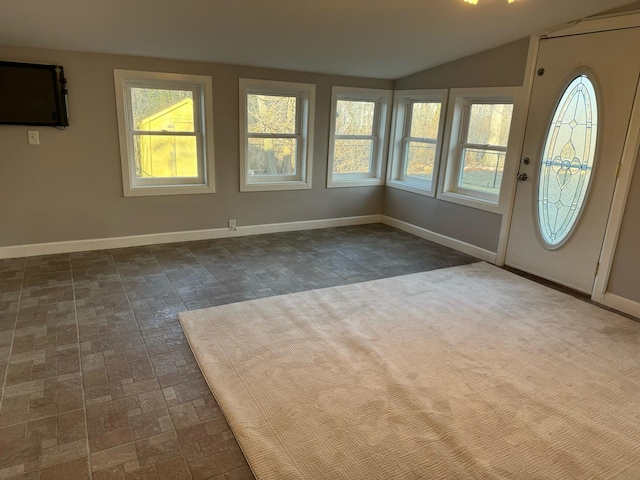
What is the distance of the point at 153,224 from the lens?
468 centimetres

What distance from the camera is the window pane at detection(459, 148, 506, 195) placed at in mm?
4566

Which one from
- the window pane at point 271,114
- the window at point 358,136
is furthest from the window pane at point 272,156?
the window at point 358,136

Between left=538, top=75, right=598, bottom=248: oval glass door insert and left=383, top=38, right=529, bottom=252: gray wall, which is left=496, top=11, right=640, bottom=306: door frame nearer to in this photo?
left=383, top=38, right=529, bottom=252: gray wall

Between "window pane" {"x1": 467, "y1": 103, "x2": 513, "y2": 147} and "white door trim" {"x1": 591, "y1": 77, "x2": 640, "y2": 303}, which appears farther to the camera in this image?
"window pane" {"x1": 467, "y1": 103, "x2": 513, "y2": 147}

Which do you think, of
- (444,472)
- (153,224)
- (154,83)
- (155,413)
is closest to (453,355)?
(444,472)

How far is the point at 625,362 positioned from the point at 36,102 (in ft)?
16.6

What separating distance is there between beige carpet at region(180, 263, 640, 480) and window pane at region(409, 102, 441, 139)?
2.44m

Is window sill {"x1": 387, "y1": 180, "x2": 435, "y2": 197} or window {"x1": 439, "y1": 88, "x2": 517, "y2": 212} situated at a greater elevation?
window {"x1": 439, "y1": 88, "x2": 517, "y2": 212}

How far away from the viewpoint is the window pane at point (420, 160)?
5.35 metres

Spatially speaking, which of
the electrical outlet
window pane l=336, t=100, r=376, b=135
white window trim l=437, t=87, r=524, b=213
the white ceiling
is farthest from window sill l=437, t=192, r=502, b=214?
the electrical outlet

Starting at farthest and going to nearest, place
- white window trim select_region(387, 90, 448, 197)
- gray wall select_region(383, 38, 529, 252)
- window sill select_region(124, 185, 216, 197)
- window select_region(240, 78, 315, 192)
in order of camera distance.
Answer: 1. white window trim select_region(387, 90, 448, 197)
2. window select_region(240, 78, 315, 192)
3. window sill select_region(124, 185, 216, 197)
4. gray wall select_region(383, 38, 529, 252)

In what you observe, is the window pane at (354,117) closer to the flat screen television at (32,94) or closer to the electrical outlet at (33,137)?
the flat screen television at (32,94)

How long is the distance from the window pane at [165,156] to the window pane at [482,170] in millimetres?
Result: 3100

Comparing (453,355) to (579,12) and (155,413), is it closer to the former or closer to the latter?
(155,413)
